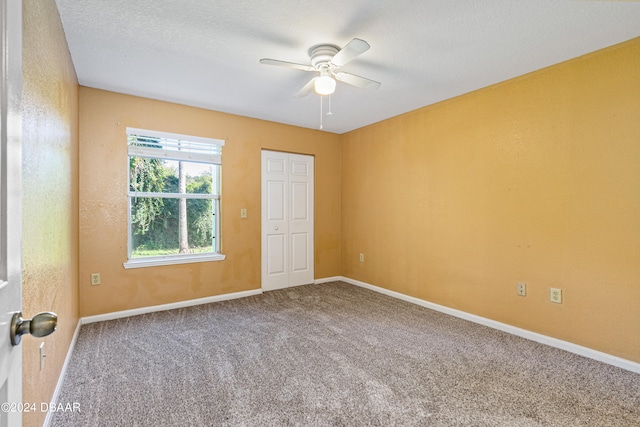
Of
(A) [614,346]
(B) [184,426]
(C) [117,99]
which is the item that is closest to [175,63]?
(C) [117,99]

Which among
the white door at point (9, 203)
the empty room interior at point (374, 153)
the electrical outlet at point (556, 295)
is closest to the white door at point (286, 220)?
the empty room interior at point (374, 153)

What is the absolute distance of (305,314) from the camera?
343 cm

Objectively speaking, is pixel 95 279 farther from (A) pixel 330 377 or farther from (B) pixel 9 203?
(B) pixel 9 203

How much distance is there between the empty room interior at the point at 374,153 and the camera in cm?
193

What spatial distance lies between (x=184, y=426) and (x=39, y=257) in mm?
1142

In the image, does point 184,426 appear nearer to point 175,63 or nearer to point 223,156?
point 175,63

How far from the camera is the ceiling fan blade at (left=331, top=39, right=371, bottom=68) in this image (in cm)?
195

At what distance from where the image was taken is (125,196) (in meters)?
3.36

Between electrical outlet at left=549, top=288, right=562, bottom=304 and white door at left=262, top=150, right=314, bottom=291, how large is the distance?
3.05 metres

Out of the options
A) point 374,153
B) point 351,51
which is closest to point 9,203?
point 351,51

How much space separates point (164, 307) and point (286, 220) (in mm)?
1930

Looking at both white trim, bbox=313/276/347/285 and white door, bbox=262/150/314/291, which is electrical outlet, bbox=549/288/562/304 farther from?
white door, bbox=262/150/314/291

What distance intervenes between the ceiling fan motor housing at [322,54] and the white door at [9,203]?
1.92m

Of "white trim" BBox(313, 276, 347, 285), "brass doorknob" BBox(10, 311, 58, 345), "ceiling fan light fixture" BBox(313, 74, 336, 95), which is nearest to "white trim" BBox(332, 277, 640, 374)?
"white trim" BBox(313, 276, 347, 285)
